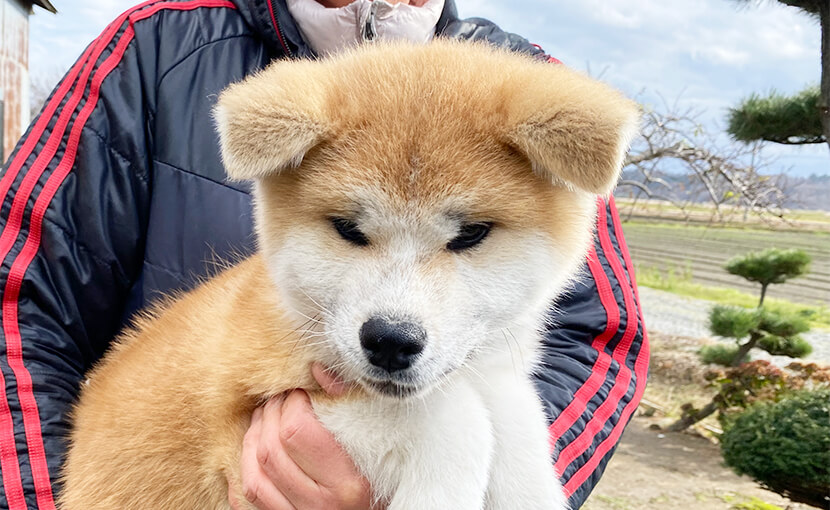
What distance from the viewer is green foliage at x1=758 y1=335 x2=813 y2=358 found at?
7.44m

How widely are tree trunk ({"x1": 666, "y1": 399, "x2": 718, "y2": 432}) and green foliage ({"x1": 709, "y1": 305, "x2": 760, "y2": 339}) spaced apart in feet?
2.73

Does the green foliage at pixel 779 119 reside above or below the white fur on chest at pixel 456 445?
above

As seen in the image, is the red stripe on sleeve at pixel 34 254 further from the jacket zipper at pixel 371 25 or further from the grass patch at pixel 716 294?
the grass patch at pixel 716 294

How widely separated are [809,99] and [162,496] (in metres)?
6.44

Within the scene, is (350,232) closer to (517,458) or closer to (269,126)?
(269,126)

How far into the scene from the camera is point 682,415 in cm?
783

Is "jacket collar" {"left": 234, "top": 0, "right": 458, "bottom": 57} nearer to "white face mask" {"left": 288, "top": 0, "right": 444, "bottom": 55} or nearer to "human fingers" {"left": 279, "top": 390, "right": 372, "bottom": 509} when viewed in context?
"white face mask" {"left": 288, "top": 0, "right": 444, "bottom": 55}

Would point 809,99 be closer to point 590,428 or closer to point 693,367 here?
point 693,367

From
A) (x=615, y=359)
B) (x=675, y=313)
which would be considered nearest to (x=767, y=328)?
(x=675, y=313)

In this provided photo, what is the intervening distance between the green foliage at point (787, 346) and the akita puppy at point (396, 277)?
7076 mm

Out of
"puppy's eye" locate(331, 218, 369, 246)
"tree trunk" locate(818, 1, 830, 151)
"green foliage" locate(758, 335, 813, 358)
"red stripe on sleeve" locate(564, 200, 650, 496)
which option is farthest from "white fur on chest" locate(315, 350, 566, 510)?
"green foliage" locate(758, 335, 813, 358)

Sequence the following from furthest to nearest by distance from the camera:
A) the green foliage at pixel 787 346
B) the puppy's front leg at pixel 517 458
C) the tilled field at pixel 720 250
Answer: the tilled field at pixel 720 250, the green foliage at pixel 787 346, the puppy's front leg at pixel 517 458

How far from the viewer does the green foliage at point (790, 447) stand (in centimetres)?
536

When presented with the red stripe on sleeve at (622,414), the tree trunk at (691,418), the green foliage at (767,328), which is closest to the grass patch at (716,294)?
the green foliage at (767,328)
